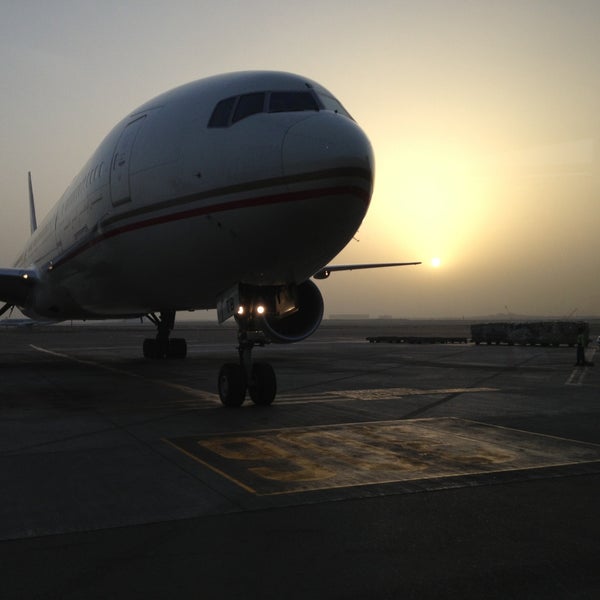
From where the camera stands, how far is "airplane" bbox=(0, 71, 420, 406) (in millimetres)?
8539

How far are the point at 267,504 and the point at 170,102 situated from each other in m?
7.83

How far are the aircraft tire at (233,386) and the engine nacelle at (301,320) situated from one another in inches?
40.0

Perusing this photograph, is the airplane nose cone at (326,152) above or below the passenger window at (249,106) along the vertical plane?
below

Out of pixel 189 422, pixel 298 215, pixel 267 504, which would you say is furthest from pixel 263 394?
pixel 267 504

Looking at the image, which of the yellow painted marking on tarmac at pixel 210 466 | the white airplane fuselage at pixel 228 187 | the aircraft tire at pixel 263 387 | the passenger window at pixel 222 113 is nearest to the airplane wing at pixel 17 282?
the white airplane fuselage at pixel 228 187

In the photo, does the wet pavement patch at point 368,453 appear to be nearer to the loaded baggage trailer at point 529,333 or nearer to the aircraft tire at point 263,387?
the aircraft tire at point 263,387

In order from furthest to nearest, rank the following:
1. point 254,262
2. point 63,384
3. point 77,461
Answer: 1. point 63,384
2. point 254,262
3. point 77,461

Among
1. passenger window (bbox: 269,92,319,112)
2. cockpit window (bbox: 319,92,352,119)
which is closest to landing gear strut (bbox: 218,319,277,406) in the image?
passenger window (bbox: 269,92,319,112)

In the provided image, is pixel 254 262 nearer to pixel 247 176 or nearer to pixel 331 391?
pixel 247 176

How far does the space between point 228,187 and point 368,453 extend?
166 inches

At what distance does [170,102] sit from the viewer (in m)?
10.8

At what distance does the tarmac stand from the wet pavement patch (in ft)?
0.09

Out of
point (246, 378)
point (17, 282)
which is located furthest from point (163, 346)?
point (246, 378)

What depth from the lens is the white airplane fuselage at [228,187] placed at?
8.50m
